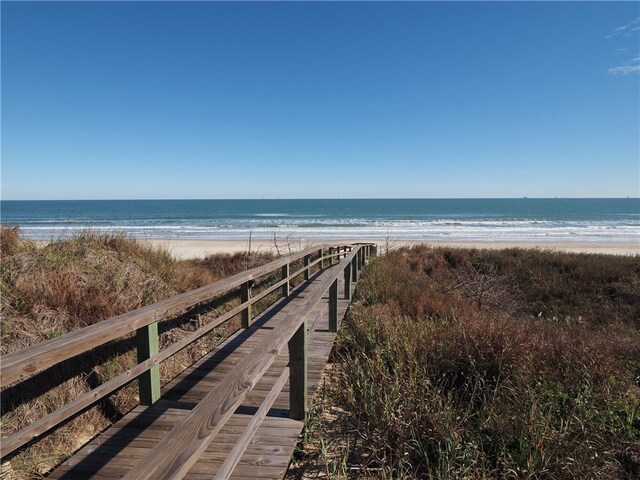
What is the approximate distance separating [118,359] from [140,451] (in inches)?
63.6

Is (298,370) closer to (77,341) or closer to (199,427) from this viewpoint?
(77,341)

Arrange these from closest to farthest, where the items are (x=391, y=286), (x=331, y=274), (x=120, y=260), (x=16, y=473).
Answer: (x=16, y=473), (x=331, y=274), (x=120, y=260), (x=391, y=286)

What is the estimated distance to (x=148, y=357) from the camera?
3.24 m

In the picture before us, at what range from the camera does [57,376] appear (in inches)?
142

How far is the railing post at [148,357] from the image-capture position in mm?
3201

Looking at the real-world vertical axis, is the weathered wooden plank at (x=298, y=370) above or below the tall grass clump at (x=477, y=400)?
above

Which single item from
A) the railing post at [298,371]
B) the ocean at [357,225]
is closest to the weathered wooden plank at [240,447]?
the railing post at [298,371]

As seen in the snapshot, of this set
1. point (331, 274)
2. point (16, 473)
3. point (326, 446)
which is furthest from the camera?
point (331, 274)

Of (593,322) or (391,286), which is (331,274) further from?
(593,322)

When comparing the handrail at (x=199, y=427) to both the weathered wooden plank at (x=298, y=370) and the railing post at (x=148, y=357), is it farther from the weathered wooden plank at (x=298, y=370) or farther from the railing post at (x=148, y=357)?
the railing post at (x=148, y=357)

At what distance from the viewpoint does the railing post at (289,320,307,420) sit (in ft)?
9.64

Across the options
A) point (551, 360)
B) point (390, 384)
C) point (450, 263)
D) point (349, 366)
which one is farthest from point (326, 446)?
point (450, 263)

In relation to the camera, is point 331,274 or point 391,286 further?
point 391,286

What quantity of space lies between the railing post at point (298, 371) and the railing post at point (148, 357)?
119 cm
